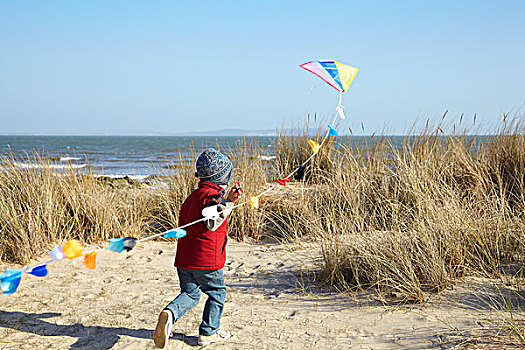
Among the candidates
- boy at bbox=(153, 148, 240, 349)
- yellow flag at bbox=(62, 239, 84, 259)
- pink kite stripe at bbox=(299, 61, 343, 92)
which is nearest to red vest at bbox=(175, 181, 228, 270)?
boy at bbox=(153, 148, 240, 349)

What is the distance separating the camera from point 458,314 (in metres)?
3.14

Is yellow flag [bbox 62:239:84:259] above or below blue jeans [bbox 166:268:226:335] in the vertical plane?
above

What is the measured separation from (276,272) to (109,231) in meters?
2.20

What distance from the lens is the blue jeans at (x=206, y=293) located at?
287 cm

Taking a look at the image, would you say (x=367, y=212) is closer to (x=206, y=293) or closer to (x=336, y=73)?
(x=336, y=73)

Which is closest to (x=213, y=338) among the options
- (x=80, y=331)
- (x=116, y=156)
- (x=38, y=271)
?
(x=80, y=331)

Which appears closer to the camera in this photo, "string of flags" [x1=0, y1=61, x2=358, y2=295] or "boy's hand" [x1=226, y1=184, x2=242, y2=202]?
"string of flags" [x1=0, y1=61, x2=358, y2=295]

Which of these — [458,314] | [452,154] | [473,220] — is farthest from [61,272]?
[452,154]

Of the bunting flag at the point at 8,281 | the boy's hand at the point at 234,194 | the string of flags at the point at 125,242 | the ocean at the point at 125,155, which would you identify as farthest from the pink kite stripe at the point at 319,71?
the bunting flag at the point at 8,281

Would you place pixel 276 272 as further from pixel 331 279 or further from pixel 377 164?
pixel 377 164

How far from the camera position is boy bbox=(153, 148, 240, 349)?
8.91 feet

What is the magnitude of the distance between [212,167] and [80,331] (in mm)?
1621

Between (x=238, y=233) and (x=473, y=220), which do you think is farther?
(x=238, y=233)

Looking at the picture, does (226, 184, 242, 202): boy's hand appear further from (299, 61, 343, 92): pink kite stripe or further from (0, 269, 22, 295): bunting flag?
(299, 61, 343, 92): pink kite stripe
